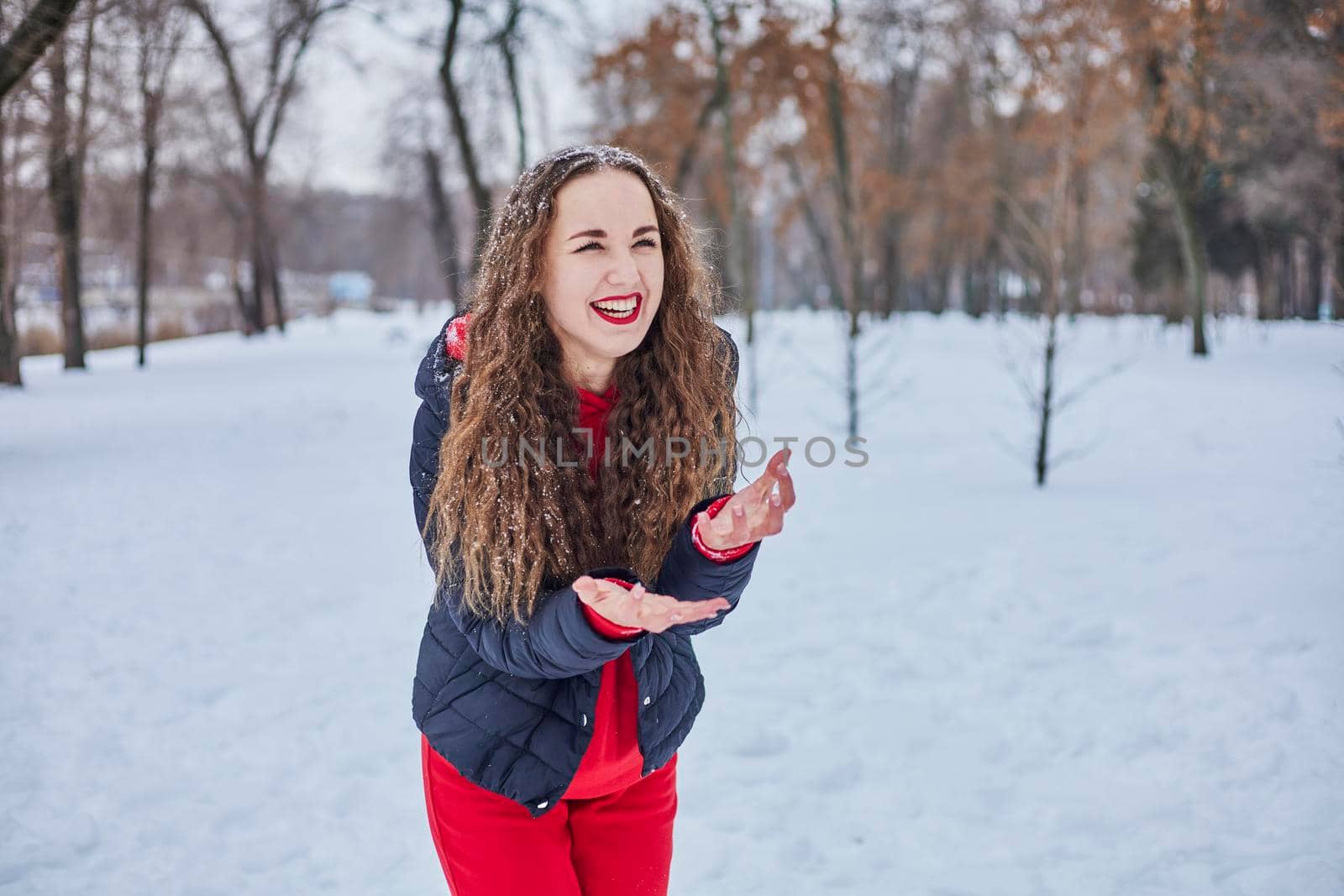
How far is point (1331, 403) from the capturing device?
11.0 meters

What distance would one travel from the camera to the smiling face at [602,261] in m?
1.64

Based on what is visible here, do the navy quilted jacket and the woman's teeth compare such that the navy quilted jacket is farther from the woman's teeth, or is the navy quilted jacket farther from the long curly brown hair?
the woman's teeth

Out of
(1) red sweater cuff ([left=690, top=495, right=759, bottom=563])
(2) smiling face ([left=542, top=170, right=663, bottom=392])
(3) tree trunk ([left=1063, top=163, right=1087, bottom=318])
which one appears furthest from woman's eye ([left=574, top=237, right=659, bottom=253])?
(3) tree trunk ([left=1063, top=163, right=1087, bottom=318])

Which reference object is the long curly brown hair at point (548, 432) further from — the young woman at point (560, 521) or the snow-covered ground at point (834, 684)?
the snow-covered ground at point (834, 684)

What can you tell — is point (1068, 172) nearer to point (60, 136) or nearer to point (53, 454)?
point (53, 454)

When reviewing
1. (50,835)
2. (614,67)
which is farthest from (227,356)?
(50,835)

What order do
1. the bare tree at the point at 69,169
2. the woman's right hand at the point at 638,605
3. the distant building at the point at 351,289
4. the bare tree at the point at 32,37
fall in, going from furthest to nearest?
the distant building at the point at 351,289 → the bare tree at the point at 69,169 → the bare tree at the point at 32,37 → the woman's right hand at the point at 638,605

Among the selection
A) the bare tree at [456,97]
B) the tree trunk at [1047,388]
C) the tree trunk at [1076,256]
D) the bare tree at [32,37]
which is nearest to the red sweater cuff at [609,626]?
the tree trunk at [1047,388]

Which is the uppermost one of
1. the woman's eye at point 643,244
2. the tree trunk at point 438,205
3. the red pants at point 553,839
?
the tree trunk at point 438,205

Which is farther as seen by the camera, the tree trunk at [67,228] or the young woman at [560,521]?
the tree trunk at [67,228]

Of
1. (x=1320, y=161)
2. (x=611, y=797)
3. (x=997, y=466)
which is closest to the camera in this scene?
(x=611, y=797)

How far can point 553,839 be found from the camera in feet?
5.53

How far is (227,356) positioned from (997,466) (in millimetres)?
21222

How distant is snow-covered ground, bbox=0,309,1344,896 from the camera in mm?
3199
